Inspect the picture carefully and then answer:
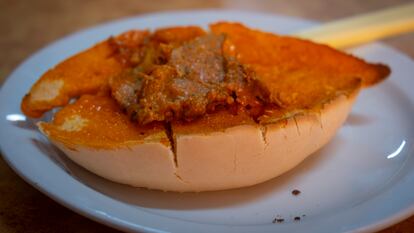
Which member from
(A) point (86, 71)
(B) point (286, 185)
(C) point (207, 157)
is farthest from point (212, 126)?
(A) point (86, 71)

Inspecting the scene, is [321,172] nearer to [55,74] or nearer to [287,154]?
[287,154]

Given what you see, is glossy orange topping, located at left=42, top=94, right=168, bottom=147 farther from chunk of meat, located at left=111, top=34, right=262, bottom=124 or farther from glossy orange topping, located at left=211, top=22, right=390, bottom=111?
glossy orange topping, located at left=211, top=22, right=390, bottom=111

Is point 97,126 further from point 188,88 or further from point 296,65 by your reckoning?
point 296,65

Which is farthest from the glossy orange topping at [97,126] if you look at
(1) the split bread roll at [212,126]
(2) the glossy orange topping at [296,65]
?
(2) the glossy orange topping at [296,65]

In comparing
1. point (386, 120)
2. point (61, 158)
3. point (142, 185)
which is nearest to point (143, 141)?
point (142, 185)

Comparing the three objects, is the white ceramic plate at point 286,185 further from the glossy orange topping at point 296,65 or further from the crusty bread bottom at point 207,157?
the glossy orange topping at point 296,65

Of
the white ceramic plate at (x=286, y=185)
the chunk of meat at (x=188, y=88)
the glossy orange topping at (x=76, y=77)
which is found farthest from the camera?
the glossy orange topping at (x=76, y=77)

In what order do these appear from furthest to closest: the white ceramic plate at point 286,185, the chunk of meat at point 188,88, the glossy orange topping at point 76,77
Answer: the glossy orange topping at point 76,77 < the chunk of meat at point 188,88 < the white ceramic plate at point 286,185
